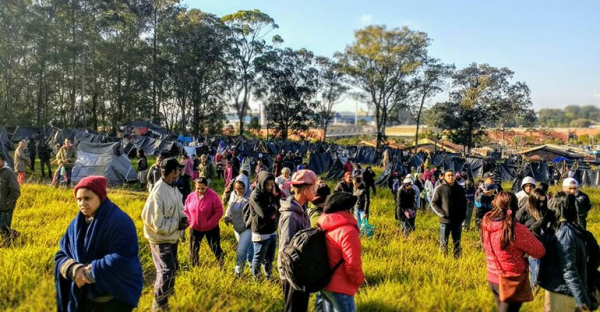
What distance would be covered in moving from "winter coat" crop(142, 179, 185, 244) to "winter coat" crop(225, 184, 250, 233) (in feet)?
3.83

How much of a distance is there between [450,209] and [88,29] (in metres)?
34.7

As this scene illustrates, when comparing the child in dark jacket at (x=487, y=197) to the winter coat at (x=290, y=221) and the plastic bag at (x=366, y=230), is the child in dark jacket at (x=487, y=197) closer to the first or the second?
the plastic bag at (x=366, y=230)

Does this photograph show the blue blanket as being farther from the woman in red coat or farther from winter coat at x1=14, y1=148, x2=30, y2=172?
winter coat at x1=14, y1=148, x2=30, y2=172

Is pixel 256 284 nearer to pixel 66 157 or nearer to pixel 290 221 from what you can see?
pixel 290 221

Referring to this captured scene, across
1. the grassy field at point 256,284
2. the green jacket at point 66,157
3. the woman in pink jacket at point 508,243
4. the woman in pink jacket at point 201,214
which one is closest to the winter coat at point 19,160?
the green jacket at point 66,157

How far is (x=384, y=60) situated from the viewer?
1471 inches

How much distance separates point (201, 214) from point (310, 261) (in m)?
2.49

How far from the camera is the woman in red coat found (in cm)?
263

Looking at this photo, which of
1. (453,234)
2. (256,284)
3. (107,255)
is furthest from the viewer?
(453,234)

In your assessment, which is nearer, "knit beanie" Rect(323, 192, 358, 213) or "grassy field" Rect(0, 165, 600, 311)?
"knit beanie" Rect(323, 192, 358, 213)

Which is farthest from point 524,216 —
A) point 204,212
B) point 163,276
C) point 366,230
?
point 163,276

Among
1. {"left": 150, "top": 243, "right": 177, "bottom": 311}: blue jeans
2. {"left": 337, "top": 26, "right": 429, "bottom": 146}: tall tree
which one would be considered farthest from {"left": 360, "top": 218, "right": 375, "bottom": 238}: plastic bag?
{"left": 337, "top": 26, "right": 429, "bottom": 146}: tall tree

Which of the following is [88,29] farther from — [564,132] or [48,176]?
[564,132]

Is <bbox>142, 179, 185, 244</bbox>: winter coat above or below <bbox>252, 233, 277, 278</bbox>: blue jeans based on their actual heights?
above
